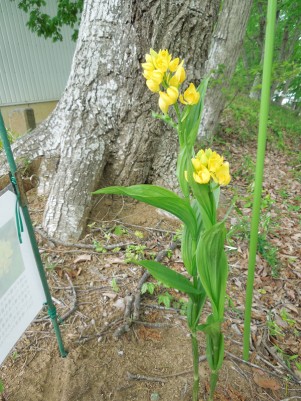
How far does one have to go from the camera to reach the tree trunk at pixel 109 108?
1.60 m

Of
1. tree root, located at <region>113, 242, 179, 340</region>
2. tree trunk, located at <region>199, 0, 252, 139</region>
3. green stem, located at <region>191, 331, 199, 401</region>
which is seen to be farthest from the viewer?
tree trunk, located at <region>199, 0, 252, 139</region>

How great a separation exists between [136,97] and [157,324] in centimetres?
129

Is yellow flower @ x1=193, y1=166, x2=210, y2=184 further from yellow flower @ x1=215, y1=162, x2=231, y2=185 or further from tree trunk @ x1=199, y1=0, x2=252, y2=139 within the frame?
tree trunk @ x1=199, y1=0, x2=252, y2=139

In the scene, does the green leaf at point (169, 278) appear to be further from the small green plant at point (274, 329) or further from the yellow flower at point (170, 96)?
the small green plant at point (274, 329)

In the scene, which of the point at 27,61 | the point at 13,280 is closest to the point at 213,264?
the point at 13,280

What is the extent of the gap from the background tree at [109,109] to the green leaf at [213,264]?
1167 mm

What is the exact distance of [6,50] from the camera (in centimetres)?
628

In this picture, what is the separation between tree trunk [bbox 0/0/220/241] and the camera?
1603 mm

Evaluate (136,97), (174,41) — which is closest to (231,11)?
(174,41)

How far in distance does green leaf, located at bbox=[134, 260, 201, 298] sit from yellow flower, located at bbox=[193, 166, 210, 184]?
0.32m

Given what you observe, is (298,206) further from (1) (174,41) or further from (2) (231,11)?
(2) (231,11)

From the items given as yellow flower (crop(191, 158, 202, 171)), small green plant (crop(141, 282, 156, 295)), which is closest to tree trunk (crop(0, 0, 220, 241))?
small green plant (crop(141, 282, 156, 295))

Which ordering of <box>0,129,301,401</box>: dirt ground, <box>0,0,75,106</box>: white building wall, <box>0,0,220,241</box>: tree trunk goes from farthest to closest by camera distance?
<box>0,0,75,106</box>: white building wall → <box>0,0,220,241</box>: tree trunk → <box>0,129,301,401</box>: dirt ground

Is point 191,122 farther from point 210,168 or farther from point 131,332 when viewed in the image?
point 131,332
